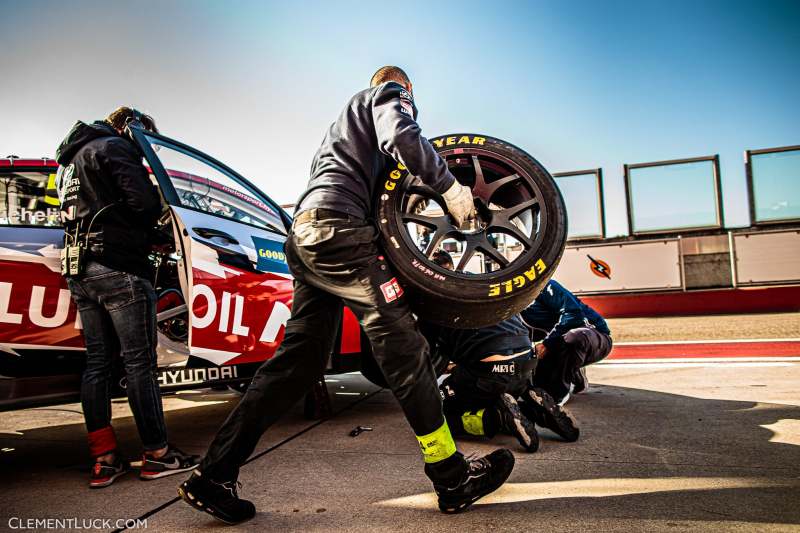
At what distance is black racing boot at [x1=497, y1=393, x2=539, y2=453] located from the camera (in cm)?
263

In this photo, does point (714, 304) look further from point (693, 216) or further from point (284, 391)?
point (284, 391)

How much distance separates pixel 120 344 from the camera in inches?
100

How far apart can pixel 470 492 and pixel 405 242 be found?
93cm

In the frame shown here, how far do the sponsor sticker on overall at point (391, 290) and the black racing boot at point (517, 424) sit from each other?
43.5 inches

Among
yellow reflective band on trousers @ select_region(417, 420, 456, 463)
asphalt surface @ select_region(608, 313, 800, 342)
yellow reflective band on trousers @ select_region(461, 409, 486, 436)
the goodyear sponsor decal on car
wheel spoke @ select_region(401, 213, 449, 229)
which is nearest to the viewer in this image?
yellow reflective band on trousers @ select_region(417, 420, 456, 463)

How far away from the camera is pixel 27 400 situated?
2459 mm

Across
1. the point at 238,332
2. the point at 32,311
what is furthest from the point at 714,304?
the point at 32,311

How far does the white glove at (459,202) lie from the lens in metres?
1.97

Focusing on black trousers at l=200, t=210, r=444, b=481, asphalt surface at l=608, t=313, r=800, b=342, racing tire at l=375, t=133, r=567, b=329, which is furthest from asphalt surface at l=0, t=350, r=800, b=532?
asphalt surface at l=608, t=313, r=800, b=342

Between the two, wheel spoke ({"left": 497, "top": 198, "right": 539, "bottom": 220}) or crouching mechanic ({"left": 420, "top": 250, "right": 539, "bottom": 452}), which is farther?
crouching mechanic ({"left": 420, "top": 250, "right": 539, "bottom": 452})

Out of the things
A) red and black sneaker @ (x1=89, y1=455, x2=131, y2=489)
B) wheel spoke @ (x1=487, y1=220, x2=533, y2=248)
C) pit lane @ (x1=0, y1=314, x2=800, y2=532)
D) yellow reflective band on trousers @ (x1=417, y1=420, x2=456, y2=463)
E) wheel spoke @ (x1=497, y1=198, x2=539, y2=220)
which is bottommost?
pit lane @ (x1=0, y1=314, x2=800, y2=532)

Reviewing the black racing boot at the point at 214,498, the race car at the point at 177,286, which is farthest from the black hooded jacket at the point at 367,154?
the black racing boot at the point at 214,498

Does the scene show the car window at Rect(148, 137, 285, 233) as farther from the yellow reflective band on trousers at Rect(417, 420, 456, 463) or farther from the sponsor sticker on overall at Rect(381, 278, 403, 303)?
the yellow reflective band on trousers at Rect(417, 420, 456, 463)

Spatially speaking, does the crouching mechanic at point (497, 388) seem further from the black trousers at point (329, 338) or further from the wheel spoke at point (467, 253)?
the black trousers at point (329, 338)
